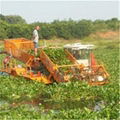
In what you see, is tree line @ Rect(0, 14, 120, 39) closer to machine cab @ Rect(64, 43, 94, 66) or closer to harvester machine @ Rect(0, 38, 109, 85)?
harvester machine @ Rect(0, 38, 109, 85)

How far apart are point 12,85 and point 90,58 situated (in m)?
3.74

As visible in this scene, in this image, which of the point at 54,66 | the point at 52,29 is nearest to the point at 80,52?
the point at 54,66

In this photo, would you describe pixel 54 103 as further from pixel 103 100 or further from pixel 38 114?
pixel 38 114

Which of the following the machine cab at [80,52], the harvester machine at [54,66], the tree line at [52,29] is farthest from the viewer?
the tree line at [52,29]

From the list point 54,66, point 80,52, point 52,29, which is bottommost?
point 52,29

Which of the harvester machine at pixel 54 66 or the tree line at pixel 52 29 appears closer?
the harvester machine at pixel 54 66

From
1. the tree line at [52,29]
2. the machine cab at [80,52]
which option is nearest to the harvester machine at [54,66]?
the machine cab at [80,52]

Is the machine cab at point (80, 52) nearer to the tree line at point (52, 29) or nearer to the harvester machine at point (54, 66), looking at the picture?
the harvester machine at point (54, 66)

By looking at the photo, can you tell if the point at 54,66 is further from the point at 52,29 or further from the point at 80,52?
the point at 52,29

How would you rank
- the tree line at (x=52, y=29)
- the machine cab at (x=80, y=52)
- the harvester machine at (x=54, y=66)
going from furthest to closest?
the tree line at (x=52, y=29) → the machine cab at (x=80, y=52) → the harvester machine at (x=54, y=66)

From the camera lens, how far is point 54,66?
56.2 feet

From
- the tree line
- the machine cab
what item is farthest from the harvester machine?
the tree line

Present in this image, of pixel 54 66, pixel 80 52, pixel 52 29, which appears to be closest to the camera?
pixel 54 66

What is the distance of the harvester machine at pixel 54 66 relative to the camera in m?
17.0
